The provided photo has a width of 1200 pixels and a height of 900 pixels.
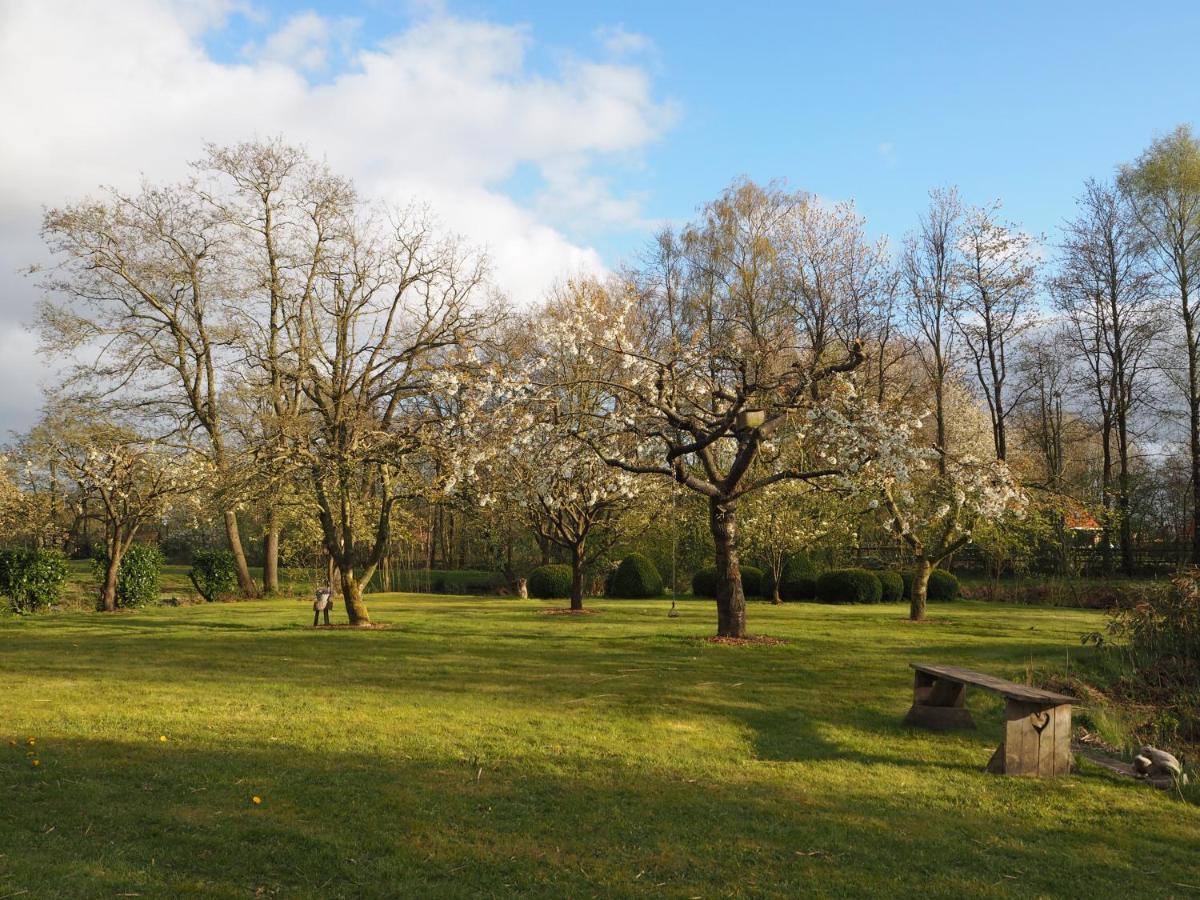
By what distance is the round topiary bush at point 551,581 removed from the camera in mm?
27781

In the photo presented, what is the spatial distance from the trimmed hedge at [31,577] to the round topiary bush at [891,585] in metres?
22.8

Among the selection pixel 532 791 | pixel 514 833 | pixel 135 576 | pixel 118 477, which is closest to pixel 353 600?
pixel 118 477

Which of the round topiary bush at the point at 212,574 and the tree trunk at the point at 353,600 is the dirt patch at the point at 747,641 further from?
the round topiary bush at the point at 212,574

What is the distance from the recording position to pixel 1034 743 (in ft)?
21.6

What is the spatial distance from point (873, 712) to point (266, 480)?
A: 11.5 meters

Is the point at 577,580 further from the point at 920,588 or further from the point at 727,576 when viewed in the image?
the point at 920,588

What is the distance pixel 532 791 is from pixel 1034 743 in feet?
12.8

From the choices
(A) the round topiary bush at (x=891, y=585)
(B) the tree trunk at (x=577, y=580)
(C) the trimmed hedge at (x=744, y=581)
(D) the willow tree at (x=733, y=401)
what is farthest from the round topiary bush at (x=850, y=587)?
(B) the tree trunk at (x=577, y=580)

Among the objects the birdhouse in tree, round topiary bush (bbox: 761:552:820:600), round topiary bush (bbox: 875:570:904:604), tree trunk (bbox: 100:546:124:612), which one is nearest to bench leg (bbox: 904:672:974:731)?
the birdhouse in tree

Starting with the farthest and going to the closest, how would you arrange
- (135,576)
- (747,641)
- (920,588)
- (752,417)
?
1. (135,576)
2. (920,588)
3. (747,641)
4. (752,417)

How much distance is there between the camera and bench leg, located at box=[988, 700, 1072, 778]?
6535mm

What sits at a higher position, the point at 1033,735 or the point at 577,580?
the point at 577,580

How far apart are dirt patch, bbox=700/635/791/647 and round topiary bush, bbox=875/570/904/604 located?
561 inches

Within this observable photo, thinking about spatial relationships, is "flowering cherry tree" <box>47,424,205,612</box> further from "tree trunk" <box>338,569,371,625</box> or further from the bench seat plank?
the bench seat plank
